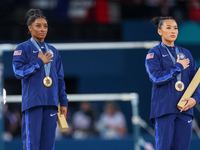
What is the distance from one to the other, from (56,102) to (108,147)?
3.15 m

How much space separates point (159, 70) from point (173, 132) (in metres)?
0.68

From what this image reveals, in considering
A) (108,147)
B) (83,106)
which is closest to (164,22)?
(108,147)

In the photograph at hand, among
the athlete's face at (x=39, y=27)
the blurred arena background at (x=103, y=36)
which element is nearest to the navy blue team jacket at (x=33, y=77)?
the athlete's face at (x=39, y=27)

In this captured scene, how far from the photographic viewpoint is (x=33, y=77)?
15.1 feet

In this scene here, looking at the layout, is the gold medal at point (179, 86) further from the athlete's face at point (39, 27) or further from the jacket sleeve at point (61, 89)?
the athlete's face at point (39, 27)


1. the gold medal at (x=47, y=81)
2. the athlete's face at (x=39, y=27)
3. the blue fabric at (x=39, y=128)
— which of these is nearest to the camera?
the blue fabric at (x=39, y=128)

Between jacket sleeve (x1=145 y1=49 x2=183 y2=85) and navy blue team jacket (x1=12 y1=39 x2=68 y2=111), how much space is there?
1019 millimetres

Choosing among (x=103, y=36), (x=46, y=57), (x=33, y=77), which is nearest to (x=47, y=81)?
(x=33, y=77)

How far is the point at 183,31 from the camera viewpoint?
10906mm

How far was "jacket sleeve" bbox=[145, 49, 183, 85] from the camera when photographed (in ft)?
15.0

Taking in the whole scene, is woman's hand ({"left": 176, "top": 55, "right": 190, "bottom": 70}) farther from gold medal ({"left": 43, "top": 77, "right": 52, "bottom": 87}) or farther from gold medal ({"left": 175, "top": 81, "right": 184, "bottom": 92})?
gold medal ({"left": 43, "top": 77, "right": 52, "bottom": 87})

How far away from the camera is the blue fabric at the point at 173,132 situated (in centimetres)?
453

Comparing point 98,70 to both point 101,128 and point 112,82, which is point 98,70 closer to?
point 112,82

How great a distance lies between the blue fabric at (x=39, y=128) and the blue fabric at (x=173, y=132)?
1.14 m
